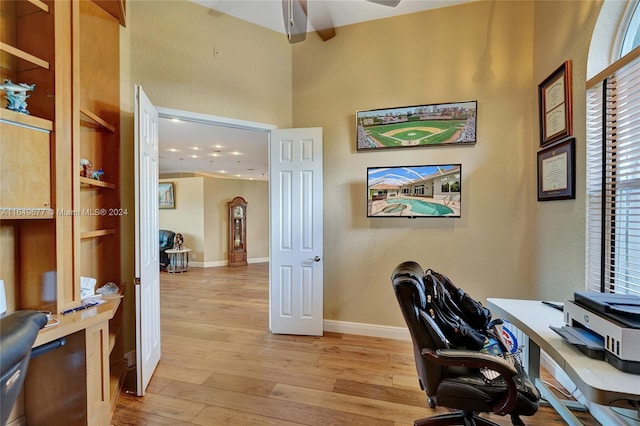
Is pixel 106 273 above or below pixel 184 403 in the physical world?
above

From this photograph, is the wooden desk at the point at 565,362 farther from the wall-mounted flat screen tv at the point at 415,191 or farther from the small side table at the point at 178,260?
the small side table at the point at 178,260

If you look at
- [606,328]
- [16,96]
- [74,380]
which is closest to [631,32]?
[606,328]

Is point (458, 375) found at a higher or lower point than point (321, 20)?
lower

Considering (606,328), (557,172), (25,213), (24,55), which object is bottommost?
(606,328)

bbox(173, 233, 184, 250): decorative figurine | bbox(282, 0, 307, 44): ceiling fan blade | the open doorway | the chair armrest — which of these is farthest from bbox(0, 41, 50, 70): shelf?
bbox(173, 233, 184, 250): decorative figurine

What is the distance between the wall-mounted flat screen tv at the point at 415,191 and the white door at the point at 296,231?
651 mm

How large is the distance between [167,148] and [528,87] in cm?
581

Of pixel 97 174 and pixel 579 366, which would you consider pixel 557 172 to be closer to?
pixel 579 366

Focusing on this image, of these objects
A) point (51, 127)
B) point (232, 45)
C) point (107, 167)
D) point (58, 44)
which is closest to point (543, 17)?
point (232, 45)

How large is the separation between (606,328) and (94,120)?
339 centimetres

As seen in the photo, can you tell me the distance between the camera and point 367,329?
3078 millimetres

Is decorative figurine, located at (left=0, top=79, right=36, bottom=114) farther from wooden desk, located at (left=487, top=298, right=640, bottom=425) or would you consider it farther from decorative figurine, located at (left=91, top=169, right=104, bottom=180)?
wooden desk, located at (left=487, top=298, right=640, bottom=425)

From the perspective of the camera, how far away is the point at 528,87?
2652mm

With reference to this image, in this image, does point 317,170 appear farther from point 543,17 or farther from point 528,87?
point 543,17
